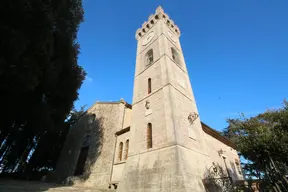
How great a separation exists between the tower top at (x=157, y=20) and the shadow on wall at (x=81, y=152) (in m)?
10.8

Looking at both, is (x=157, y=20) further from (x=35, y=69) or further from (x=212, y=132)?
(x=212, y=132)

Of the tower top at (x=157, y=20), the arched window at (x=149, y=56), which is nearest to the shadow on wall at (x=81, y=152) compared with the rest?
the arched window at (x=149, y=56)

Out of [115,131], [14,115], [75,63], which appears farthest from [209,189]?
[14,115]

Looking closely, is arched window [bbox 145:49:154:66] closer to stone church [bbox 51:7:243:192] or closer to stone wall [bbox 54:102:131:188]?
stone church [bbox 51:7:243:192]

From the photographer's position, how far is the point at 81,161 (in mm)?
15984

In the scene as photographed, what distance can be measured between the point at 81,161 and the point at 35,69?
34.7ft

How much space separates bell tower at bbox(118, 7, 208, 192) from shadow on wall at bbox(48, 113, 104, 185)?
617cm

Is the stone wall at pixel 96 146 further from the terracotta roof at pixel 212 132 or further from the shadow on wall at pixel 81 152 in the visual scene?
the terracotta roof at pixel 212 132

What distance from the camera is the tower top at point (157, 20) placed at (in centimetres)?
1695

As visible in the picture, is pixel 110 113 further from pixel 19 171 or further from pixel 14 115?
pixel 19 171

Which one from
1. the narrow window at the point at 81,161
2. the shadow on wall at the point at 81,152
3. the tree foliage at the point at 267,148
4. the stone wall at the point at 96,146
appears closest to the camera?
the tree foliage at the point at 267,148

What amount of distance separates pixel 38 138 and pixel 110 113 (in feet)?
35.5

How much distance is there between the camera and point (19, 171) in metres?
19.9

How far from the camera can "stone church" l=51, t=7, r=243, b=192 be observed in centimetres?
812
